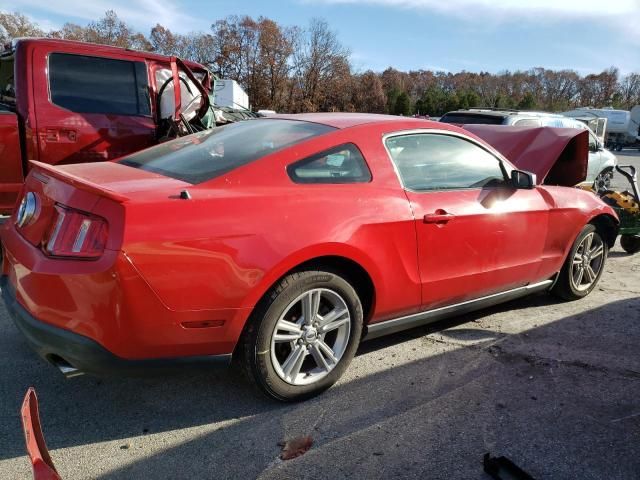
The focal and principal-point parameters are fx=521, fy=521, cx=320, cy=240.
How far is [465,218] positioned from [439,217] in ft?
0.78

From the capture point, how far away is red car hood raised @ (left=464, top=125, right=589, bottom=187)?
466cm

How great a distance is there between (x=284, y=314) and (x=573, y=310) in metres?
2.91

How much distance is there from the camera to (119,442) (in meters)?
2.43

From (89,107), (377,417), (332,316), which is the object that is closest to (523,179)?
(332,316)

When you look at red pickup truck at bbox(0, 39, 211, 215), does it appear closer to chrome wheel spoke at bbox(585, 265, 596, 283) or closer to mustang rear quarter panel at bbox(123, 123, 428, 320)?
mustang rear quarter panel at bbox(123, 123, 428, 320)

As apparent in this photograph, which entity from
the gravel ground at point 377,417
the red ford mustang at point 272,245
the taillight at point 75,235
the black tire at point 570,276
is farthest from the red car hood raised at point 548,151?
the taillight at point 75,235

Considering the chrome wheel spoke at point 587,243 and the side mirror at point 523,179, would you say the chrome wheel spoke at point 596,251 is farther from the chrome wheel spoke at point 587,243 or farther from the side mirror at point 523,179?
the side mirror at point 523,179

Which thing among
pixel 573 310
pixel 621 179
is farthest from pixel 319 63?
pixel 573 310

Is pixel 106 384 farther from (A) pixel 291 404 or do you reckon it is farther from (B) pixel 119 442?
(A) pixel 291 404

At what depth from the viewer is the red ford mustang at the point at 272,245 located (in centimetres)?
223

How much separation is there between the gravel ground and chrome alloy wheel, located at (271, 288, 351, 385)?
18 cm

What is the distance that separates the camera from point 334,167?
2.91m

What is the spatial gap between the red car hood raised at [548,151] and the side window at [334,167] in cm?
216

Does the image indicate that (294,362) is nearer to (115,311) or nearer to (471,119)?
(115,311)
